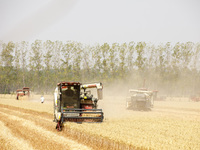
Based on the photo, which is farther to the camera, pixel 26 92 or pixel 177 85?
pixel 177 85

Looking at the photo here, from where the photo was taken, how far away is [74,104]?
17766mm

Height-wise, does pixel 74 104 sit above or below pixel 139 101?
above

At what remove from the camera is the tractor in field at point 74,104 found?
→ 16297mm

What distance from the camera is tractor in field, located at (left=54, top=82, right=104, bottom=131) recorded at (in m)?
16.3

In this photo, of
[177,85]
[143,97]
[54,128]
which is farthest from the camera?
[177,85]

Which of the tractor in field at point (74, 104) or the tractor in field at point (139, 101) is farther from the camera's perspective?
the tractor in field at point (139, 101)

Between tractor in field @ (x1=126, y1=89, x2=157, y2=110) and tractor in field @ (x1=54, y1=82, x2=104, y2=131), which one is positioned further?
tractor in field @ (x1=126, y1=89, x2=157, y2=110)

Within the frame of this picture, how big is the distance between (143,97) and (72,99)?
1438 cm

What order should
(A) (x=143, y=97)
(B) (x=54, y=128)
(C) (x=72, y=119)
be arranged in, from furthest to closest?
(A) (x=143, y=97), (C) (x=72, y=119), (B) (x=54, y=128)

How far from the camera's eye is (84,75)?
80.3 metres

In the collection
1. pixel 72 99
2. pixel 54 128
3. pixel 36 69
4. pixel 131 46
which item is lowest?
pixel 54 128

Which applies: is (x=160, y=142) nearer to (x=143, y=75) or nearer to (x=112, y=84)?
(x=112, y=84)

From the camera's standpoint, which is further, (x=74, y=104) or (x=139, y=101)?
(x=139, y=101)

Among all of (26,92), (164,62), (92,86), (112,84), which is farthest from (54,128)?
(164,62)
